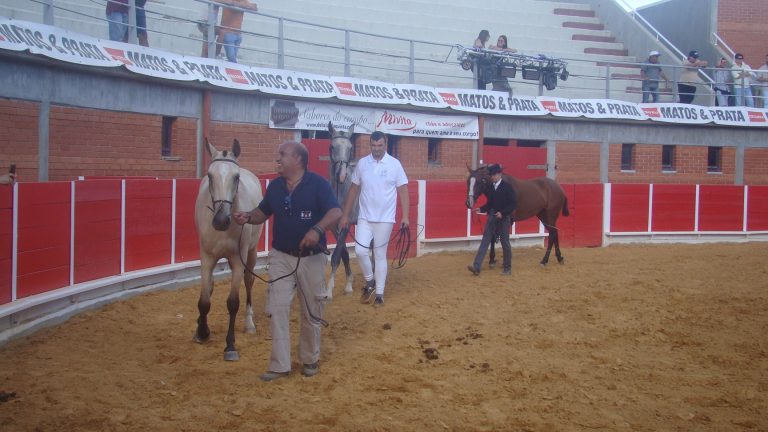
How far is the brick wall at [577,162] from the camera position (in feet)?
69.1

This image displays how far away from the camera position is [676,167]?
902 inches

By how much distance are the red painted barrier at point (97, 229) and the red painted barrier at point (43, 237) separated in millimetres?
239

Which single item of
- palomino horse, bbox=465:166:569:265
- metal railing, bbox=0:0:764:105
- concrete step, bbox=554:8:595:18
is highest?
concrete step, bbox=554:8:595:18

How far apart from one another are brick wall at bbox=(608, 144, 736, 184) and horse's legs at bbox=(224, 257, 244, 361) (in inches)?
629

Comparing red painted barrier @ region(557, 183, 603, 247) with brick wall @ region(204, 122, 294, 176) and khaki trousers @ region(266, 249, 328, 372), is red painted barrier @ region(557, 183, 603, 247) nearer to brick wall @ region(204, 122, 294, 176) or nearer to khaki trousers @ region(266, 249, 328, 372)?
brick wall @ region(204, 122, 294, 176)

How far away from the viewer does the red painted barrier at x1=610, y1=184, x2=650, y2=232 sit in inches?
711

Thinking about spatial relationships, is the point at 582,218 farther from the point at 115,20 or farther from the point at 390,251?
the point at 115,20

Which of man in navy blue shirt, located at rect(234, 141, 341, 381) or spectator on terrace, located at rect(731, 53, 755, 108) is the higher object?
spectator on terrace, located at rect(731, 53, 755, 108)

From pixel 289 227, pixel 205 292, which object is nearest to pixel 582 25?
pixel 205 292

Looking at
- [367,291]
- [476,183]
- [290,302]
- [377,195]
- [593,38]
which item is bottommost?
[367,291]

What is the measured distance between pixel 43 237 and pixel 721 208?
1560 cm

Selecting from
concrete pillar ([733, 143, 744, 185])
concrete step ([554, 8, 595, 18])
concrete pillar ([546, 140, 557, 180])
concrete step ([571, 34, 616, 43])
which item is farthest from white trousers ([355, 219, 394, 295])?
concrete step ([554, 8, 595, 18])

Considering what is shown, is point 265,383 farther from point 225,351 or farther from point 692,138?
point 692,138

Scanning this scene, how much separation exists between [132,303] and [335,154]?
2.98m
